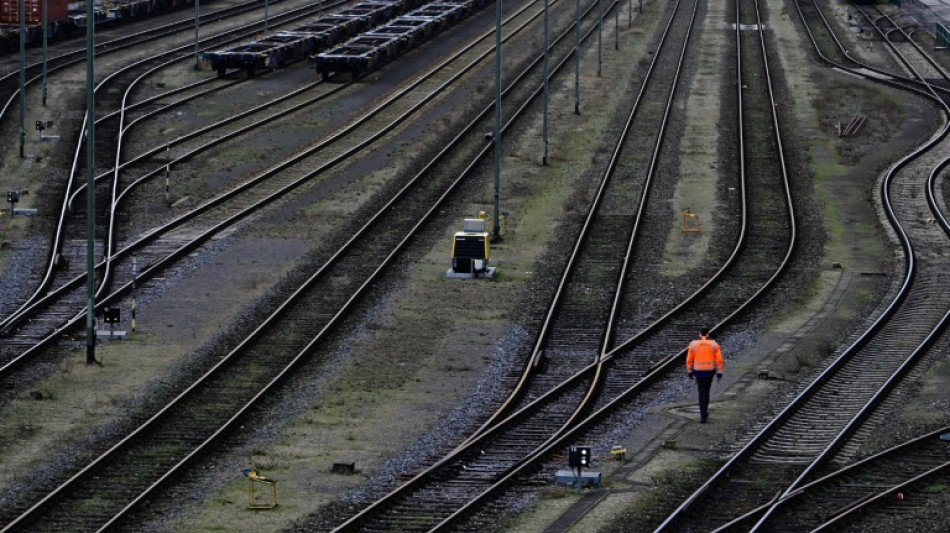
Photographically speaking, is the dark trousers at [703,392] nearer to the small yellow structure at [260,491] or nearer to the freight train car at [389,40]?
the small yellow structure at [260,491]

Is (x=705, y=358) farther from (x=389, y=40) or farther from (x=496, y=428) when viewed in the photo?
(x=389, y=40)

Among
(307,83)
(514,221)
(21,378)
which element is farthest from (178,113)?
(21,378)

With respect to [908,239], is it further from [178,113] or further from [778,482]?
[178,113]

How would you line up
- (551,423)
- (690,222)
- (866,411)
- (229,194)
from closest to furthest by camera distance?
(866,411), (551,423), (690,222), (229,194)

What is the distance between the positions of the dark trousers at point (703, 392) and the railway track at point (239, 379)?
6120mm

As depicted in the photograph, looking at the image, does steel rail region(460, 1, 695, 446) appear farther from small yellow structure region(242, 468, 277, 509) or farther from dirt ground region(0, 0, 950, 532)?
small yellow structure region(242, 468, 277, 509)

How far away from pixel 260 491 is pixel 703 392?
616cm

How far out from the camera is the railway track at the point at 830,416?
774 inches

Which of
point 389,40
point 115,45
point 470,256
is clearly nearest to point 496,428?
point 470,256

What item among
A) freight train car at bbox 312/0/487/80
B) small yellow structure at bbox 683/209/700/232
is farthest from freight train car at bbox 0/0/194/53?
small yellow structure at bbox 683/209/700/232

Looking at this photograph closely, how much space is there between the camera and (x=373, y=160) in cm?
4703

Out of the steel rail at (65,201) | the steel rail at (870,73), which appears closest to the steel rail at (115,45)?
the steel rail at (65,201)

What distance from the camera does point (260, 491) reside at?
20594 mm

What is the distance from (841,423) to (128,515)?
953cm
